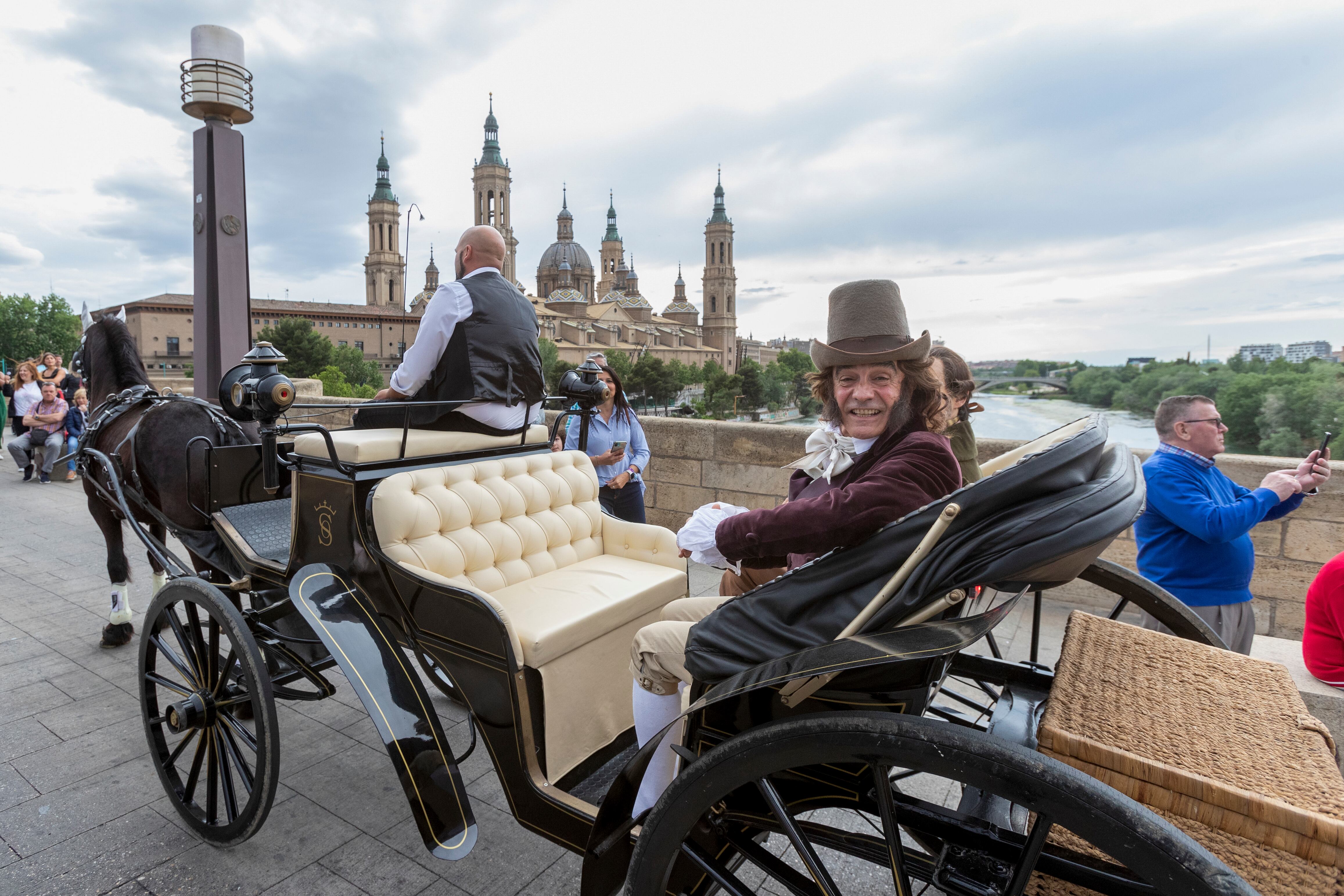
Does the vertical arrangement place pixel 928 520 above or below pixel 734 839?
above

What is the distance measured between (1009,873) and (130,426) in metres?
4.38

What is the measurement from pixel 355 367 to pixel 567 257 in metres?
45.8

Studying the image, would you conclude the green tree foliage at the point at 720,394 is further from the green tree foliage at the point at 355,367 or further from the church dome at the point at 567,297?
the green tree foliage at the point at 355,367

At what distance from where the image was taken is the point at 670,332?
10219 cm

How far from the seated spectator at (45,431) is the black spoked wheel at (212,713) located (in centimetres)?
919

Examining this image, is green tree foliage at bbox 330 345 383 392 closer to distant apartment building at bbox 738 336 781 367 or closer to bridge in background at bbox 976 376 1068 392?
distant apartment building at bbox 738 336 781 367

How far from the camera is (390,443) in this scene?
2521mm

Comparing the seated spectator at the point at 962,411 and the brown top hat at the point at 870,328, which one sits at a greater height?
the brown top hat at the point at 870,328

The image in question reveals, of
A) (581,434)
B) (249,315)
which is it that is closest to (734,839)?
(581,434)

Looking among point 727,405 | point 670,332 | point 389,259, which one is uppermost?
point 389,259

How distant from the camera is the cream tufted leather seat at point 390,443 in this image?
2420mm

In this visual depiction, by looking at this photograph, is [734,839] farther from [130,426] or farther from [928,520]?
[130,426]

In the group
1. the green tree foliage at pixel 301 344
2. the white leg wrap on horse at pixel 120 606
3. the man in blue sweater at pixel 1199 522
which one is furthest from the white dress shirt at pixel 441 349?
the green tree foliage at pixel 301 344

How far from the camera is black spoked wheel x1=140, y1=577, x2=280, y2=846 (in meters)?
2.18
